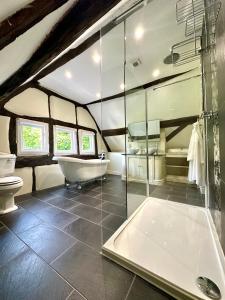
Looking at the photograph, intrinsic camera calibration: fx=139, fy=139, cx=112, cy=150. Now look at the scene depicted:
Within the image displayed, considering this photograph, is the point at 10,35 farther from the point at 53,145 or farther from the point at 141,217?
the point at 53,145

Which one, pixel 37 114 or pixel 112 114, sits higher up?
pixel 112 114

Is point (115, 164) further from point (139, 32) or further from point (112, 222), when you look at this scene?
point (139, 32)

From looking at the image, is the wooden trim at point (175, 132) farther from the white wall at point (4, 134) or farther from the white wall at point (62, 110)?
the white wall at point (4, 134)

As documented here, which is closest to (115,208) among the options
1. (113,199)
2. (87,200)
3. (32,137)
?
(113,199)

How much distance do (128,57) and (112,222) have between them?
2.55 metres

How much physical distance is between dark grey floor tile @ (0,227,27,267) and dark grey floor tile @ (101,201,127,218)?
111 cm

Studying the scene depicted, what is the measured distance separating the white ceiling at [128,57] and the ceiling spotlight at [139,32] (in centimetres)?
3

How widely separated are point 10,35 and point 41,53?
704mm

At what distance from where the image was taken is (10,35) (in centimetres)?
92

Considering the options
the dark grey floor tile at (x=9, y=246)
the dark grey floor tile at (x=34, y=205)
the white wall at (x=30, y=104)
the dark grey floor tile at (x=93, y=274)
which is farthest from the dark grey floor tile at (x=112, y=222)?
the white wall at (x=30, y=104)

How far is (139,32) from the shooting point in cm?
188

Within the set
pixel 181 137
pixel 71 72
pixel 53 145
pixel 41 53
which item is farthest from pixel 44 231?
A: pixel 181 137

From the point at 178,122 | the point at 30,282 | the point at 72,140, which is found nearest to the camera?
the point at 30,282

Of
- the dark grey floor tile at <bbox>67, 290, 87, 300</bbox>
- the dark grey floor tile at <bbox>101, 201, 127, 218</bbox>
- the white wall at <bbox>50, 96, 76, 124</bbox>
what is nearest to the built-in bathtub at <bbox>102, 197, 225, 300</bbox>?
the dark grey floor tile at <bbox>101, 201, 127, 218</bbox>
